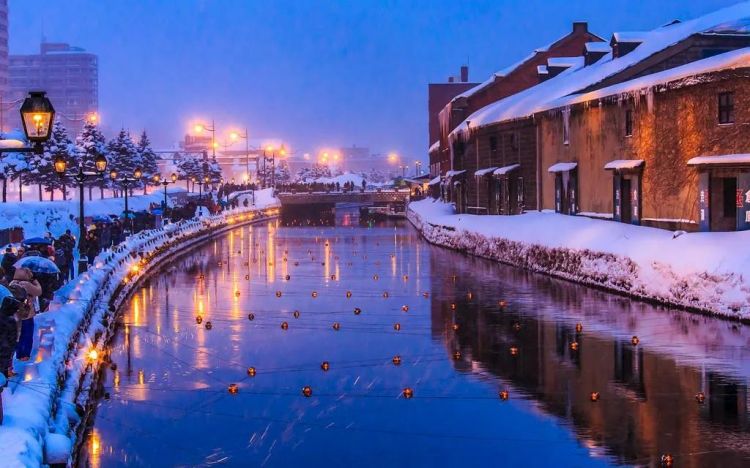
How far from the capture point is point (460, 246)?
176 ft

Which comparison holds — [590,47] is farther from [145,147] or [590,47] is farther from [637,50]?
[145,147]

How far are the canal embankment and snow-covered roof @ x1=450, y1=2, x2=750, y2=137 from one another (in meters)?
22.6

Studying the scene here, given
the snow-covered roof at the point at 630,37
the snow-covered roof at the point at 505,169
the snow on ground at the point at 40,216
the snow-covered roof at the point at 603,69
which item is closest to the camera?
the snow-covered roof at the point at 603,69

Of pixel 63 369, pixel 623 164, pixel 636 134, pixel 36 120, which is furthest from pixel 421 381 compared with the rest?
pixel 623 164

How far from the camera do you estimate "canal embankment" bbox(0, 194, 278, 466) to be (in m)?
11.6

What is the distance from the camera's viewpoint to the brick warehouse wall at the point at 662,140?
32.6 m

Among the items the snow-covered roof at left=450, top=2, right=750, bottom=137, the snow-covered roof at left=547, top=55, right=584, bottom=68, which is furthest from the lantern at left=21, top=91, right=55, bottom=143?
the snow-covered roof at left=547, top=55, right=584, bottom=68

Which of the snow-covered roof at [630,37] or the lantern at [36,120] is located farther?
the snow-covered roof at [630,37]

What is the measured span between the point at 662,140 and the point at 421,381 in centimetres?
2071

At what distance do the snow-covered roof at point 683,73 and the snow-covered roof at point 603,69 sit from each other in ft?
8.53

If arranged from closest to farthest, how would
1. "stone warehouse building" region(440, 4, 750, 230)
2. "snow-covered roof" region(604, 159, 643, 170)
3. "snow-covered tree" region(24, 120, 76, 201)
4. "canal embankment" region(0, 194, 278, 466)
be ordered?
1. "canal embankment" region(0, 194, 278, 466)
2. "stone warehouse building" region(440, 4, 750, 230)
3. "snow-covered roof" region(604, 159, 643, 170)
4. "snow-covered tree" region(24, 120, 76, 201)

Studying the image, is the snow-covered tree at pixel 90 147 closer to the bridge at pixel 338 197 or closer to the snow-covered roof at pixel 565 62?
the bridge at pixel 338 197

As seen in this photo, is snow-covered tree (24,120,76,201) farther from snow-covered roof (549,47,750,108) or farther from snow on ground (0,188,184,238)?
snow-covered roof (549,47,750,108)

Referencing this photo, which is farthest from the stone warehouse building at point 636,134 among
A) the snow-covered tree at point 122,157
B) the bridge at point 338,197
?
the bridge at point 338,197
